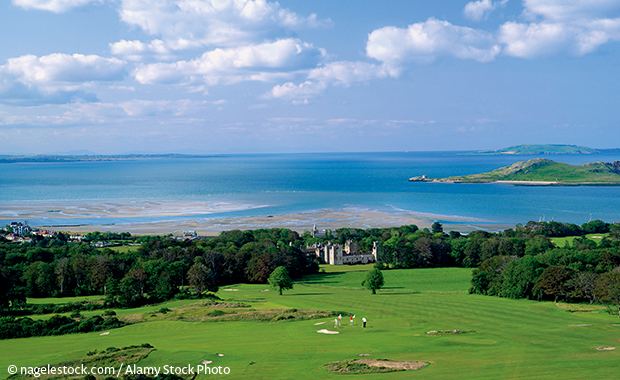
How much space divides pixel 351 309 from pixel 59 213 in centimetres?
12656

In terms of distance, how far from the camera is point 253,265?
70812 millimetres

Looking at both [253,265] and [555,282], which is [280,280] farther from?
[555,282]

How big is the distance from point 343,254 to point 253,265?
28.5 m

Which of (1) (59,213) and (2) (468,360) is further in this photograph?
(1) (59,213)

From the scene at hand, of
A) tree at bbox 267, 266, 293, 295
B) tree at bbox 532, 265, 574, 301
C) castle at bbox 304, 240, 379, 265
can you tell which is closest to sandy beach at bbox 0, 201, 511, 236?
castle at bbox 304, 240, 379, 265

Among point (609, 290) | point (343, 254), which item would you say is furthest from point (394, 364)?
point (343, 254)

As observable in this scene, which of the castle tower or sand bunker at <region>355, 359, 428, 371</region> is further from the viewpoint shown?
the castle tower

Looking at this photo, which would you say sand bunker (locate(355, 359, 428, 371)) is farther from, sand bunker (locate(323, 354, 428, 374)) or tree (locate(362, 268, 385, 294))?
tree (locate(362, 268, 385, 294))

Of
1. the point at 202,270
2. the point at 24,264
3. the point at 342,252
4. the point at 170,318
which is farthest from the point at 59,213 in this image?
the point at 170,318

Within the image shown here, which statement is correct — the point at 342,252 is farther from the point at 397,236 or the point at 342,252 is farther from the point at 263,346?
the point at 263,346

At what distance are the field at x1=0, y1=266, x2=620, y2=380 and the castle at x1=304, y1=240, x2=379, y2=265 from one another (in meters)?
44.2

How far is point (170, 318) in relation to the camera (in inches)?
1572

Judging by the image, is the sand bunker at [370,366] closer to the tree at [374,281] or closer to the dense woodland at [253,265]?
the dense woodland at [253,265]

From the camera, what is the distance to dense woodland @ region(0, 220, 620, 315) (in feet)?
163
